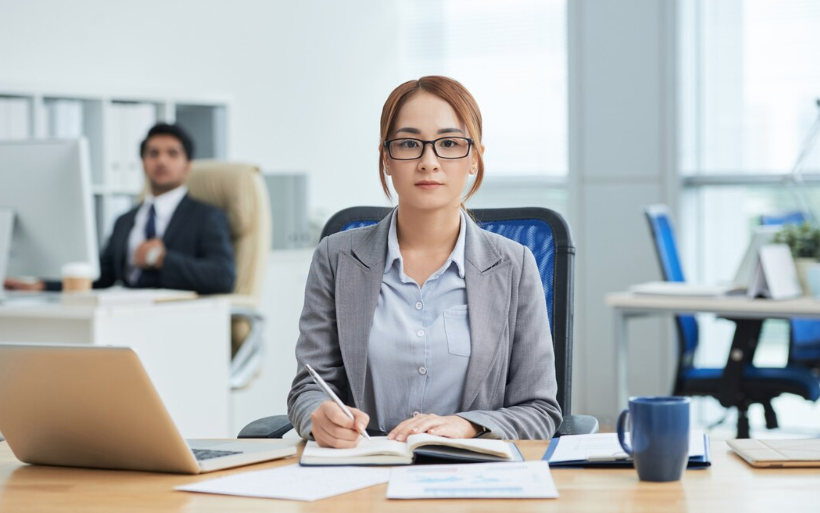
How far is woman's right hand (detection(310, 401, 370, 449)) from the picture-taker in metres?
1.45

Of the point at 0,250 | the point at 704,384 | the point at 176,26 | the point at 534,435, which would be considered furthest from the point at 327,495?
the point at 176,26

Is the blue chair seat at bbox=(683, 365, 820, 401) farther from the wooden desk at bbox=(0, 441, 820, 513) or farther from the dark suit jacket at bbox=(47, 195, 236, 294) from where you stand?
the wooden desk at bbox=(0, 441, 820, 513)

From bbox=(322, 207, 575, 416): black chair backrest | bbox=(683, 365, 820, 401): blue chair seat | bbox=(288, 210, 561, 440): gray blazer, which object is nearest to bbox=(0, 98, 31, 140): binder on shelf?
bbox=(322, 207, 575, 416): black chair backrest

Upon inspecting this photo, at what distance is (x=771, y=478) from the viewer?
51.9 inches

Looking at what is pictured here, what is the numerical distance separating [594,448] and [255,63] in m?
4.42

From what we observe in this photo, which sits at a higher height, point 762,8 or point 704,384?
point 762,8

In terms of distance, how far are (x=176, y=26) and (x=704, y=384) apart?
3.06 meters

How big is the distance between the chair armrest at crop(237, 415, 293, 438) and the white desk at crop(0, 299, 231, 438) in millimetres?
1480

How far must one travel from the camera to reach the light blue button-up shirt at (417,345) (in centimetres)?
174

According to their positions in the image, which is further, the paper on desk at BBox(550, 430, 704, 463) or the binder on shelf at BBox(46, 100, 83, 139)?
the binder on shelf at BBox(46, 100, 83, 139)

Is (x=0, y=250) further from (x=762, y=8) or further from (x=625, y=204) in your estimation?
(x=762, y=8)

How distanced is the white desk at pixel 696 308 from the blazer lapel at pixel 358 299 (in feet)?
6.86

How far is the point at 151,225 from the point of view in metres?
4.35

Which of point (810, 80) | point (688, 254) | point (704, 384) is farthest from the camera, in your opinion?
point (688, 254)
